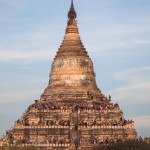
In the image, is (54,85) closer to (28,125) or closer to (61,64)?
(61,64)

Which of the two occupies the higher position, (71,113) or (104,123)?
(71,113)

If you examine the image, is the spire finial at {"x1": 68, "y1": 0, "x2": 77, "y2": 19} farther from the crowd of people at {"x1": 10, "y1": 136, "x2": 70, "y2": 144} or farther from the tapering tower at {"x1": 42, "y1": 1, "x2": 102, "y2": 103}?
the crowd of people at {"x1": 10, "y1": 136, "x2": 70, "y2": 144}

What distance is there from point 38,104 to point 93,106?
6911 millimetres

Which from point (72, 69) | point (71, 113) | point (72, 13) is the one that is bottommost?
point (71, 113)

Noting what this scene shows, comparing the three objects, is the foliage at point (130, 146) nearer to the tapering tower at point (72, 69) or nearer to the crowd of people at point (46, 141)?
the crowd of people at point (46, 141)

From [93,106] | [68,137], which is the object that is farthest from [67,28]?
[68,137]

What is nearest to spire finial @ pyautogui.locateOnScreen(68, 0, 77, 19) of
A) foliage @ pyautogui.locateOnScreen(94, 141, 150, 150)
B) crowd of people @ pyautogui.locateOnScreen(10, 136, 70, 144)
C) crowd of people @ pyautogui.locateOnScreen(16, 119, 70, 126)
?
crowd of people @ pyautogui.locateOnScreen(16, 119, 70, 126)

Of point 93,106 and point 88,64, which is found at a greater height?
point 88,64

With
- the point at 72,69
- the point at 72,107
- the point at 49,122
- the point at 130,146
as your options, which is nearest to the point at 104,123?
the point at 72,107

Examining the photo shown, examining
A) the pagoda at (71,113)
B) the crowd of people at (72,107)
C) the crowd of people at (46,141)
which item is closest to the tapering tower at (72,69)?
the pagoda at (71,113)

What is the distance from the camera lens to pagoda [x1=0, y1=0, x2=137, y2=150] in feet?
211

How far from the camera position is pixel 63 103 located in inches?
2798

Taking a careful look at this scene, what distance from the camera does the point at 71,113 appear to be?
67.4m

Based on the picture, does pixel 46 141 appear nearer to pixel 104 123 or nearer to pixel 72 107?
pixel 104 123
